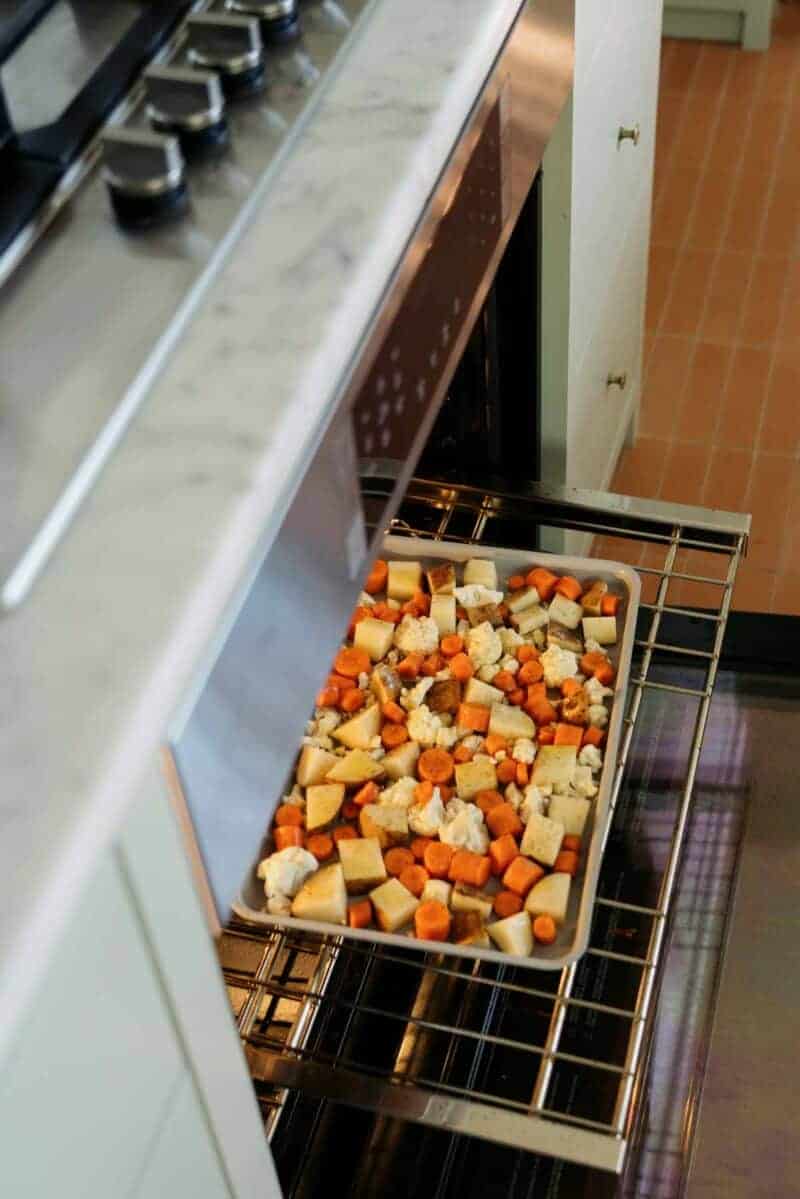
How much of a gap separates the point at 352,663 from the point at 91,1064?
2.05ft

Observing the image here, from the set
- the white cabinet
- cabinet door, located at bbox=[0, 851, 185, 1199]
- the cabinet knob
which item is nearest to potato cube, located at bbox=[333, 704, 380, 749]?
the white cabinet

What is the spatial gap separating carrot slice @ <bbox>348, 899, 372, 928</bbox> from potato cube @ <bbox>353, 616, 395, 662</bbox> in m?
0.24

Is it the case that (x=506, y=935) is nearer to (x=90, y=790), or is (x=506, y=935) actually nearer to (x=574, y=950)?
(x=574, y=950)

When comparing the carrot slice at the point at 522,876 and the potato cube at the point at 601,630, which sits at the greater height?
the potato cube at the point at 601,630

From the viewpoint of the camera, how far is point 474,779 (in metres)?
1.06

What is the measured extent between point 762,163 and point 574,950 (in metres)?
1.73

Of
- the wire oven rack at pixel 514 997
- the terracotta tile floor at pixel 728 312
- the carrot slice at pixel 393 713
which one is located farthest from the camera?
the terracotta tile floor at pixel 728 312

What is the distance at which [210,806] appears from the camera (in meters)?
0.56

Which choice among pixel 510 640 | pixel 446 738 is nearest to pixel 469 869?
pixel 446 738

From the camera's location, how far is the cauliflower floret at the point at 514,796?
1.04m

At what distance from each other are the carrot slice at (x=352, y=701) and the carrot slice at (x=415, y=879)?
16cm

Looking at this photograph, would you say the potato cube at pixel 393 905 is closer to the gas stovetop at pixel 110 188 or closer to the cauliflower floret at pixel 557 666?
the cauliflower floret at pixel 557 666

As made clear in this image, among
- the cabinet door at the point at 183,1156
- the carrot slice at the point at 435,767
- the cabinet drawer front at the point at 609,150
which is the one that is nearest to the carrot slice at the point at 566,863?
the carrot slice at the point at 435,767

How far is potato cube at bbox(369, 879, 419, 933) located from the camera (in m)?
0.97
